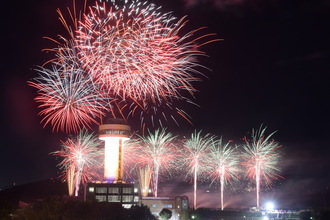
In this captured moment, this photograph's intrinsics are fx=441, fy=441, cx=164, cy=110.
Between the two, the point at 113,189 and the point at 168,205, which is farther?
the point at 168,205

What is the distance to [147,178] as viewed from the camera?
140m

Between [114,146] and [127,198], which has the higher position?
[114,146]

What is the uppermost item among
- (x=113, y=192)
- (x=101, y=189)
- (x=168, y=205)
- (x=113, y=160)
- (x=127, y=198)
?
(x=113, y=160)

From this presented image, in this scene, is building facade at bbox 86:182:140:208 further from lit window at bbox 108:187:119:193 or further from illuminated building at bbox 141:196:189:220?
illuminated building at bbox 141:196:189:220

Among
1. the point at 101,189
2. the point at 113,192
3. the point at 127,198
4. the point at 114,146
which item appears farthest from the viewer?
the point at 114,146

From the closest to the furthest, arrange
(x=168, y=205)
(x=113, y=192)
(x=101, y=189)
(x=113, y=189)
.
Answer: (x=101, y=189) → (x=113, y=192) → (x=113, y=189) → (x=168, y=205)

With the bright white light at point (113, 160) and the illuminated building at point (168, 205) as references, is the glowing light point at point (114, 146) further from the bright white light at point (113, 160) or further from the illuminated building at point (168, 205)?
the illuminated building at point (168, 205)

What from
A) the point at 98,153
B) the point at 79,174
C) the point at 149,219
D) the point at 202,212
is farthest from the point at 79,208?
the point at 202,212

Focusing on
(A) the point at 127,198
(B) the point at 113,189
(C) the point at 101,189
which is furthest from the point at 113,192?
(A) the point at 127,198

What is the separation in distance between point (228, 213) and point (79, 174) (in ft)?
357

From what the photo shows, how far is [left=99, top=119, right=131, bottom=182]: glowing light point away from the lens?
6093 inches

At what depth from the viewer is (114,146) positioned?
6161 inches

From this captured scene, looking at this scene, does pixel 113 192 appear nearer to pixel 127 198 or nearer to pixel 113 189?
pixel 113 189

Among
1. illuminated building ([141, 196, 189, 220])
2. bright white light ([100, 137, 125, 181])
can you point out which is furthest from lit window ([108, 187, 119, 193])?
bright white light ([100, 137, 125, 181])
